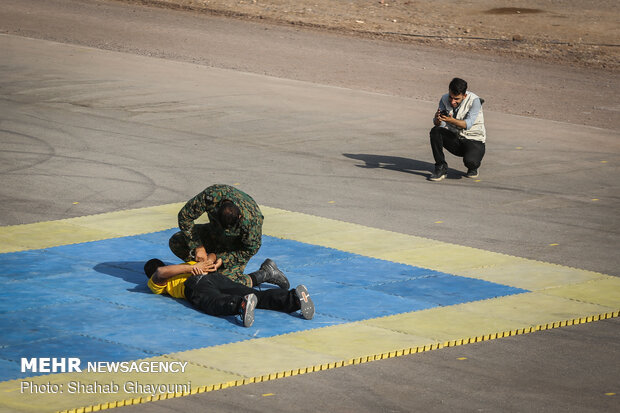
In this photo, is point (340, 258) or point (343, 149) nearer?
point (340, 258)

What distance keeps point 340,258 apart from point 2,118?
9579 mm

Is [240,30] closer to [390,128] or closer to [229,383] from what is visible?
[390,128]

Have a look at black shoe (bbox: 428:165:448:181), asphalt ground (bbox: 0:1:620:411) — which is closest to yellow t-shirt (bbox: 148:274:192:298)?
asphalt ground (bbox: 0:1:620:411)

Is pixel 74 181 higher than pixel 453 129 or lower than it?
lower

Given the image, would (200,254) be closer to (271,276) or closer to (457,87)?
(271,276)

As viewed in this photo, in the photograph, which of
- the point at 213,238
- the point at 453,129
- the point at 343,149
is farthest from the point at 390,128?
the point at 213,238

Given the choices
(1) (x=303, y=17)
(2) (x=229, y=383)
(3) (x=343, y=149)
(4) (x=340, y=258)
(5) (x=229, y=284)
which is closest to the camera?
(2) (x=229, y=383)

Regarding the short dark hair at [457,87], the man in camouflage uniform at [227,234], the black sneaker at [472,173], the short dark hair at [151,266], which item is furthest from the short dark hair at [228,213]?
the black sneaker at [472,173]

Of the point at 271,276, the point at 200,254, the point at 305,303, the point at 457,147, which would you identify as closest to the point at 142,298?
the point at 200,254

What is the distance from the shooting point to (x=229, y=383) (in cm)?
801

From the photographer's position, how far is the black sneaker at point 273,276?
33.6 ft

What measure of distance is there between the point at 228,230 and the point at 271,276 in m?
0.78

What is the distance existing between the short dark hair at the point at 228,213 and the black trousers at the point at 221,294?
56 cm

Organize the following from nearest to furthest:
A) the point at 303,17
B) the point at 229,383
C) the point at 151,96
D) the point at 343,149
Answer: the point at 229,383
the point at 343,149
the point at 151,96
the point at 303,17
